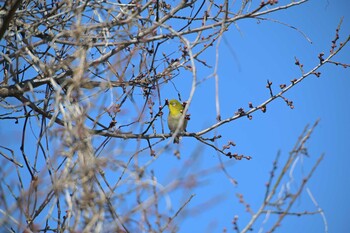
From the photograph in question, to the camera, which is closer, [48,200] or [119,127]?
[48,200]

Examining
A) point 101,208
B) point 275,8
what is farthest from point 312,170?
point 275,8

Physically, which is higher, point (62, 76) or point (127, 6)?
point (127, 6)

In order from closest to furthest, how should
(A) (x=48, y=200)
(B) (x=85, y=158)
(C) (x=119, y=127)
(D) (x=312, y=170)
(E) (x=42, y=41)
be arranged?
(D) (x=312, y=170) < (B) (x=85, y=158) < (A) (x=48, y=200) < (E) (x=42, y=41) < (C) (x=119, y=127)

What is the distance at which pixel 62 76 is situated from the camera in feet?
11.2

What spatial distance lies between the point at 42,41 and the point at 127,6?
0.59 m

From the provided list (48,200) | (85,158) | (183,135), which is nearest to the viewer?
(85,158)

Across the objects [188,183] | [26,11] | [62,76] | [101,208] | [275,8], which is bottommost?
[101,208]

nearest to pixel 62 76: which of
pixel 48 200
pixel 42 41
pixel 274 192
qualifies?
pixel 42 41

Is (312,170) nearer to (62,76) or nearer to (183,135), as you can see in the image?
(62,76)

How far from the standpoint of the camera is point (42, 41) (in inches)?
126

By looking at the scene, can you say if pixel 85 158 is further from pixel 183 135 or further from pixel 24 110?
pixel 183 135

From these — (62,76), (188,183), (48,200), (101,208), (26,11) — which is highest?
(26,11)

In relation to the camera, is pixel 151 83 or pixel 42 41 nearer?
pixel 42 41

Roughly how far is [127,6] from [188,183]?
1598 mm
